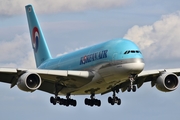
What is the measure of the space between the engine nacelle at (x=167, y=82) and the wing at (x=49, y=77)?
654cm

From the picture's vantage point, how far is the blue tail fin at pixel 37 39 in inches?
3137

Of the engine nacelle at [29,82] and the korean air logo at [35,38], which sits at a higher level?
the korean air logo at [35,38]

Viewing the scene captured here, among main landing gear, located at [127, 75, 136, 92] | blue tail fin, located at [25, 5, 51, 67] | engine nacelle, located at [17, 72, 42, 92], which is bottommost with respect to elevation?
main landing gear, located at [127, 75, 136, 92]

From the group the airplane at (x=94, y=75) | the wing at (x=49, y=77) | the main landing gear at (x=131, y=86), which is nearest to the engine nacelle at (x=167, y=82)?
the airplane at (x=94, y=75)

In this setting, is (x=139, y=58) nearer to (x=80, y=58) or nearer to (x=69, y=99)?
(x=80, y=58)

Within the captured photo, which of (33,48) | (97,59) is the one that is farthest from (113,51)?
(33,48)

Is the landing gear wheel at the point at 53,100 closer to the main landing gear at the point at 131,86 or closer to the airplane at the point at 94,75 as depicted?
the airplane at the point at 94,75

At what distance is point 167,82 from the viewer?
66.6 metres

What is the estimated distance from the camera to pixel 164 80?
6588cm

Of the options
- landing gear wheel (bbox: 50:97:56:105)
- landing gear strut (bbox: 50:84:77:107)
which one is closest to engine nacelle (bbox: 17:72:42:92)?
landing gear strut (bbox: 50:84:77:107)

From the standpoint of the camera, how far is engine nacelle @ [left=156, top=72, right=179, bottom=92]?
6588 centimetres

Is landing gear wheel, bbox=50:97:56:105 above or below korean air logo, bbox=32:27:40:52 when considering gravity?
below

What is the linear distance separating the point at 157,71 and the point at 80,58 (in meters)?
6.90

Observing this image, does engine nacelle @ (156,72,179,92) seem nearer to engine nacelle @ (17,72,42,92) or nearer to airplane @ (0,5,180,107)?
airplane @ (0,5,180,107)
